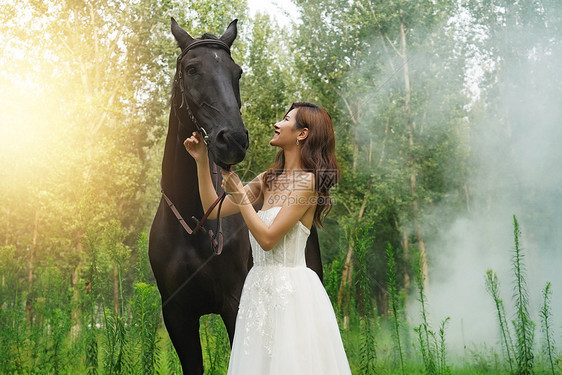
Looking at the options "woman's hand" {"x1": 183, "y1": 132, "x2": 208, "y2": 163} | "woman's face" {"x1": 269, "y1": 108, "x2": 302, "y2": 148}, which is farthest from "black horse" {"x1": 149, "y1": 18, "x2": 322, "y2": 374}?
"woman's face" {"x1": 269, "y1": 108, "x2": 302, "y2": 148}

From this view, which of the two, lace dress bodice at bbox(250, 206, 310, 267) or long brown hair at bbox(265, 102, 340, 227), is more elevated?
long brown hair at bbox(265, 102, 340, 227)

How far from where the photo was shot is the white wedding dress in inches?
104

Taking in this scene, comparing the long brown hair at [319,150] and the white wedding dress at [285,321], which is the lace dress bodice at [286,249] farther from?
the long brown hair at [319,150]

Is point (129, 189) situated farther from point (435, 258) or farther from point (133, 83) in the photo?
point (435, 258)

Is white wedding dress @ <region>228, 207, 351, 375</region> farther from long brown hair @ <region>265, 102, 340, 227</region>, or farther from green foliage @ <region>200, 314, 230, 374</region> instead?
green foliage @ <region>200, 314, 230, 374</region>

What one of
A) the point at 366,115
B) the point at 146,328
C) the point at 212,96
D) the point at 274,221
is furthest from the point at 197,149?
the point at 366,115

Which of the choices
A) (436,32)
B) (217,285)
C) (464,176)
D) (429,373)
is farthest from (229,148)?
(464,176)

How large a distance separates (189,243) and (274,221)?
1.22 meters

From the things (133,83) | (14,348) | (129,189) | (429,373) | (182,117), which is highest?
(133,83)

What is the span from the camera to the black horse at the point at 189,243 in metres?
3.40

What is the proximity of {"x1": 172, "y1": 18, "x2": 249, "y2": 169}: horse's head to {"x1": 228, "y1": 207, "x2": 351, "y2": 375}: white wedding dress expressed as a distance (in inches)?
17.4

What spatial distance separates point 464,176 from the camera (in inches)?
931

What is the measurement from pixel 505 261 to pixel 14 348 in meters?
17.1

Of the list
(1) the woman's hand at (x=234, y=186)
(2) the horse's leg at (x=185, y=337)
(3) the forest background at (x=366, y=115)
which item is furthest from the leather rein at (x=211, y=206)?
(3) the forest background at (x=366, y=115)
